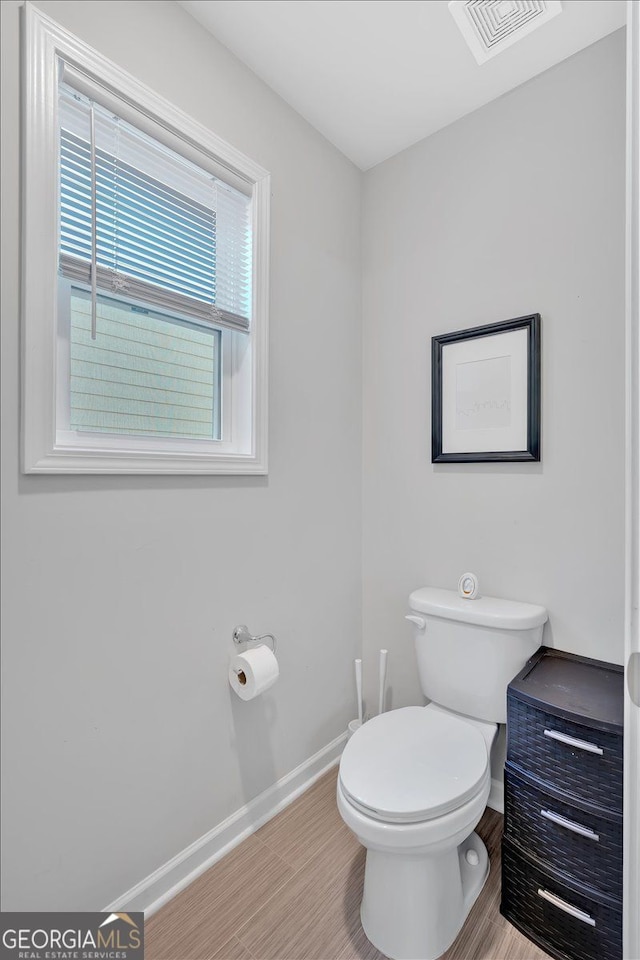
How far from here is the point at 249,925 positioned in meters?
1.26

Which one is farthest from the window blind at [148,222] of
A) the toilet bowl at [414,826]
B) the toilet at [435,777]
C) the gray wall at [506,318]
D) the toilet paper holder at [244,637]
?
the toilet bowl at [414,826]

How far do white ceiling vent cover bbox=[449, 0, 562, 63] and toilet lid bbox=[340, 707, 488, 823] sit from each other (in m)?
2.13

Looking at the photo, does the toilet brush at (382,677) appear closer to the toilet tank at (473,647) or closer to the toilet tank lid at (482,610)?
the toilet tank at (473,647)

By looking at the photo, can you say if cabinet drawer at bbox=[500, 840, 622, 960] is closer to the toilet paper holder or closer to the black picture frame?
the toilet paper holder

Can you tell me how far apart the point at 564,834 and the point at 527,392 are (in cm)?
129

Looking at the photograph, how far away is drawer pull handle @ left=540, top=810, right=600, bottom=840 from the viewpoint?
1122 mm

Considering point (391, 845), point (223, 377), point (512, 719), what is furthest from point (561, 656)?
point (223, 377)

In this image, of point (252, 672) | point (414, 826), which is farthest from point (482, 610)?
point (252, 672)

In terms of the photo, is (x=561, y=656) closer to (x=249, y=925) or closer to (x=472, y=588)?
(x=472, y=588)

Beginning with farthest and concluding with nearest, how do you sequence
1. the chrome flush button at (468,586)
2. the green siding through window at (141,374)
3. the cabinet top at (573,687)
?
the chrome flush button at (468,586) < the green siding through window at (141,374) < the cabinet top at (573,687)

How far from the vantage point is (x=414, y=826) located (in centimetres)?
109

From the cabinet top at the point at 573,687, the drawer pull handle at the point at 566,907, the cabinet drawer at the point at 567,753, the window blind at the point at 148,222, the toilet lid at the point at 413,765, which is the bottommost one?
the drawer pull handle at the point at 566,907

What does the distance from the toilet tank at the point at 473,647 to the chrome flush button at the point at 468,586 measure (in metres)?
0.02

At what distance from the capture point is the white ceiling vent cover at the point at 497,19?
1326 mm
